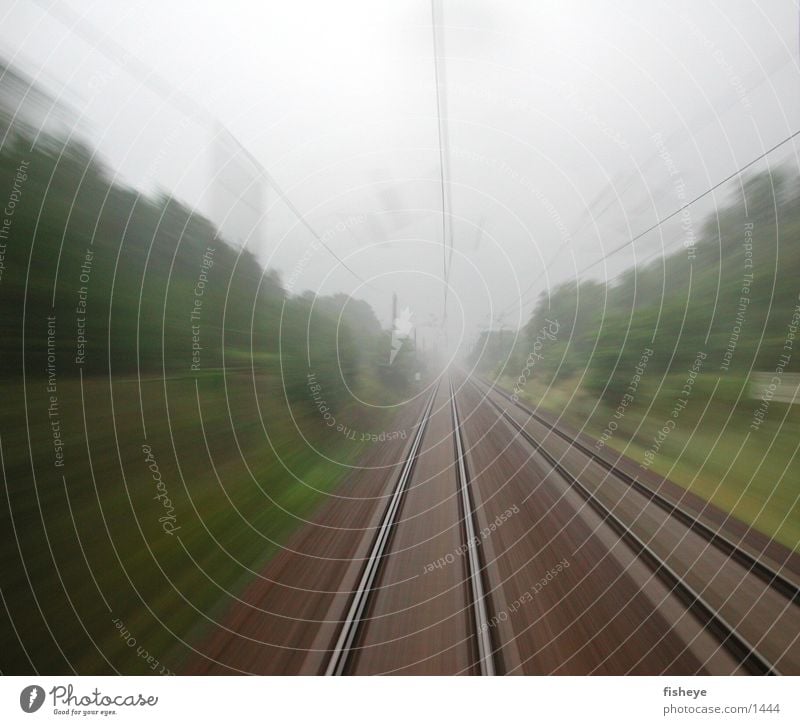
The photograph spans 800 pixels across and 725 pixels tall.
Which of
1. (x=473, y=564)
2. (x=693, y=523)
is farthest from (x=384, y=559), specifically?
(x=693, y=523)

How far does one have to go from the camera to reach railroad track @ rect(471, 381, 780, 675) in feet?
1.71

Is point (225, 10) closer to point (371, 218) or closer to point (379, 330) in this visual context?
point (371, 218)

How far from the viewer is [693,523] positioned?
571 mm

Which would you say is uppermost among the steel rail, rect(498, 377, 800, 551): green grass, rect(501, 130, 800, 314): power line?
rect(501, 130, 800, 314): power line

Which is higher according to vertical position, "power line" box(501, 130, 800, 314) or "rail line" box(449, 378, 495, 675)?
"power line" box(501, 130, 800, 314)

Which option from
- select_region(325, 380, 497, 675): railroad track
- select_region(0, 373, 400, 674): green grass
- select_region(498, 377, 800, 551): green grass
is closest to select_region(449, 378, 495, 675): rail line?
select_region(325, 380, 497, 675): railroad track

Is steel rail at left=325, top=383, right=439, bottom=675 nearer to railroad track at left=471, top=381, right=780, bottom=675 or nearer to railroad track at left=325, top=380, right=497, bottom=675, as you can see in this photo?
railroad track at left=325, top=380, right=497, bottom=675

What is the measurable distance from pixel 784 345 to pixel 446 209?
55cm

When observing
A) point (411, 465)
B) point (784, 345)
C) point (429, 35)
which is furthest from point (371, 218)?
point (784, 345)

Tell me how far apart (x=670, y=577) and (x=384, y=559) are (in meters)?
0.42

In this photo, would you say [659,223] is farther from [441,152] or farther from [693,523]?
[693,523]

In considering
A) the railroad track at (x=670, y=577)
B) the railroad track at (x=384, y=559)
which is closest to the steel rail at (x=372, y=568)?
the railroad track at (x=384, y=559)

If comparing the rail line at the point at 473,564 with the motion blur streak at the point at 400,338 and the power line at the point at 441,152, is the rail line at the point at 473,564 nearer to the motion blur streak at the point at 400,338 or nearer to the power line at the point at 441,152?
the motion blur streak at the point at 400,338

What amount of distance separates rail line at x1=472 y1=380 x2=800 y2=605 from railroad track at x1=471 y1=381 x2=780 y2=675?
4 centimetres
